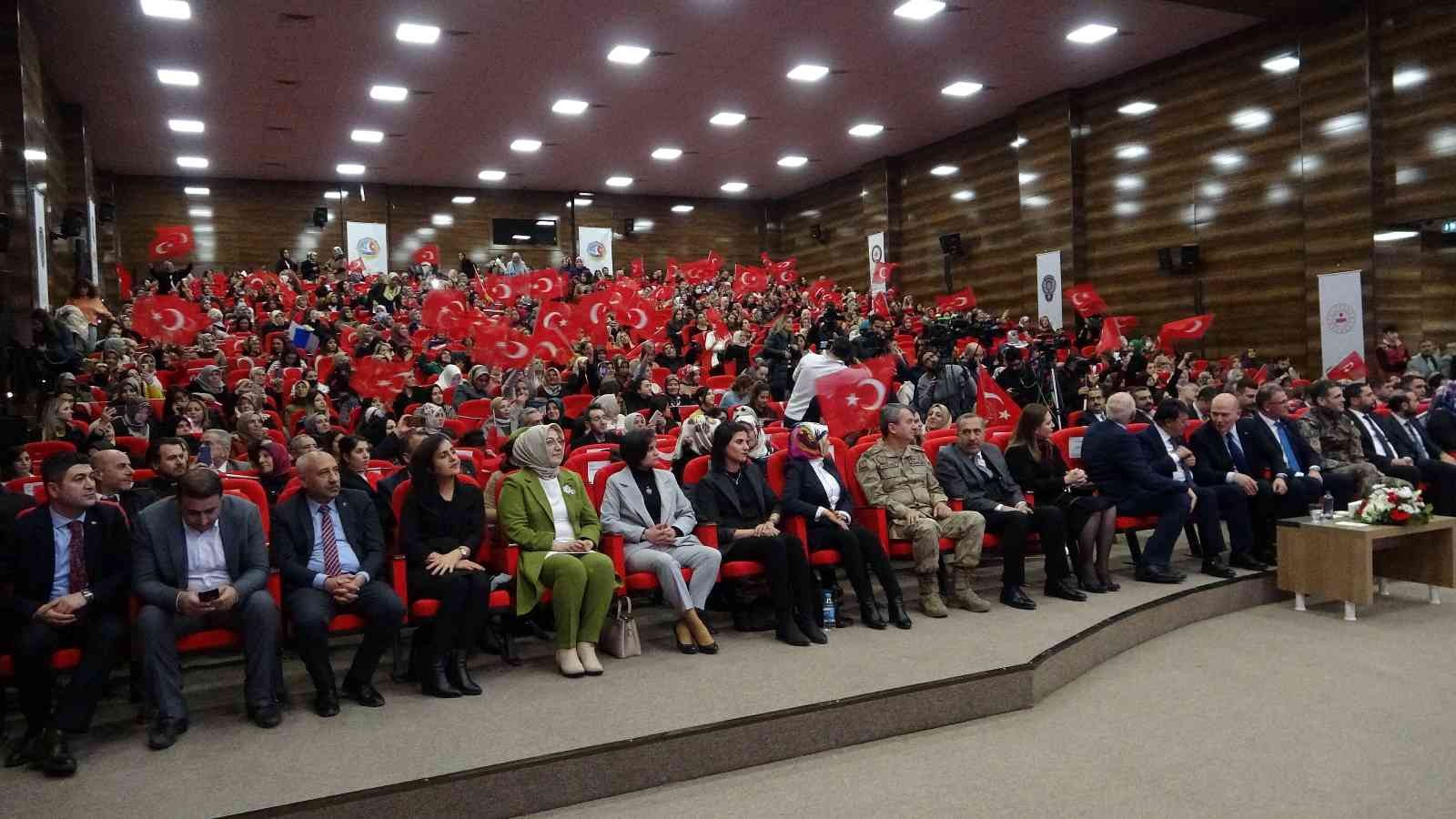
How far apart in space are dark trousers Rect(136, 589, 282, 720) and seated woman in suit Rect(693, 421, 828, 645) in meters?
1.85

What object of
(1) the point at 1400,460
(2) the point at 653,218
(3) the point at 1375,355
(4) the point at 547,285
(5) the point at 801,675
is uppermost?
(2) the point at 653,218

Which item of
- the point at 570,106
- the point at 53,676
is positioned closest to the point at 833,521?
the point at 53,676

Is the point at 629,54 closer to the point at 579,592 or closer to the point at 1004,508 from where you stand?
the point at 1004,508

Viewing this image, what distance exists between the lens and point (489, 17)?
407 inches

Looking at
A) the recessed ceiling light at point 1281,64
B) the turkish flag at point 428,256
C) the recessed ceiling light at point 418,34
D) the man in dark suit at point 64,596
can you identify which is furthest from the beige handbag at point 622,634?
the turkish flag at point 428,256

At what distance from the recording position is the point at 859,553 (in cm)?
457

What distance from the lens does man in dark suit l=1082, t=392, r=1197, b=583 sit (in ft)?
17.6

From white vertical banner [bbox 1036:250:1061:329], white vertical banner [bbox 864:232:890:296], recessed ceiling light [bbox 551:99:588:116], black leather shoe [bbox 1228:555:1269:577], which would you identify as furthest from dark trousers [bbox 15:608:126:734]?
white vertical banner [bbox 864:232:890:296]

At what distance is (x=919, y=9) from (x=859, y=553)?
7653 mm

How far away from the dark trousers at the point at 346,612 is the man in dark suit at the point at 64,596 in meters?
0.55

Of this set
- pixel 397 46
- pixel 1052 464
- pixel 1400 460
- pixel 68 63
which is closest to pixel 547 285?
pixel 397 46

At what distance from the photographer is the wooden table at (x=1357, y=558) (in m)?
4.96

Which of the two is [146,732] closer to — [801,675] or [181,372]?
[801,675]

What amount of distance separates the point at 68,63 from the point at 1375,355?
563 inches
